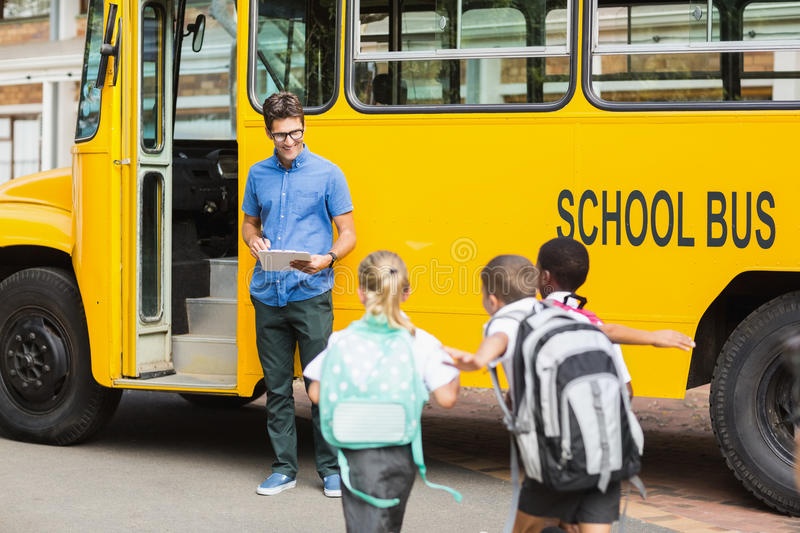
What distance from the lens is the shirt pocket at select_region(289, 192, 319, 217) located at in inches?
255

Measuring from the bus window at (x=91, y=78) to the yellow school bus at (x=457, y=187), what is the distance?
2 cm

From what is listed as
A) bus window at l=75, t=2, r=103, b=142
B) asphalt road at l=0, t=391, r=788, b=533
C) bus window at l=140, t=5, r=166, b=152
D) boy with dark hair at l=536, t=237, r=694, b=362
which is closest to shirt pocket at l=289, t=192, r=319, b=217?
bus window at l=140, t=5, r=166, b=152

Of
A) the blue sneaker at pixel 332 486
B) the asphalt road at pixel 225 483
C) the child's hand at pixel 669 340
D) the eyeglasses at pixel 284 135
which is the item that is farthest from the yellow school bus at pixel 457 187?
the child's hand at pixel 669 340

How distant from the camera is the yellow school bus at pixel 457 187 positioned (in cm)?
629

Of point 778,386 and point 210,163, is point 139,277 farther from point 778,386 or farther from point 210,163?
point 778,386

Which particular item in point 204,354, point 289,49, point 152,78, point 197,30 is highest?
point 197,30

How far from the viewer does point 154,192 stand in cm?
743

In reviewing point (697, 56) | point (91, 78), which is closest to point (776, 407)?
point (697, 56)

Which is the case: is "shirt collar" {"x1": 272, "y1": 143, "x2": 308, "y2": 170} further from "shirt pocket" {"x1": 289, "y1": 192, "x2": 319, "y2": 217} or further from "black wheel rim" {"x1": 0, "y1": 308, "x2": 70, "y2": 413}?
"black wheel rim" {"x1": 0, "y1": 308, "x2": 70, "y2": 413}

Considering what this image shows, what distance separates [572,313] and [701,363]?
2.53m

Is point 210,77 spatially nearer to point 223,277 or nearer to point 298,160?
point 223,277

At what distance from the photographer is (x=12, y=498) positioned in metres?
6.53

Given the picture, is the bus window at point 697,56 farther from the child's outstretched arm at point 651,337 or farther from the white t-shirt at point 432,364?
the white t-shirt at point 432,364

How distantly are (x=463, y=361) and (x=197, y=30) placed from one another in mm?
4550
